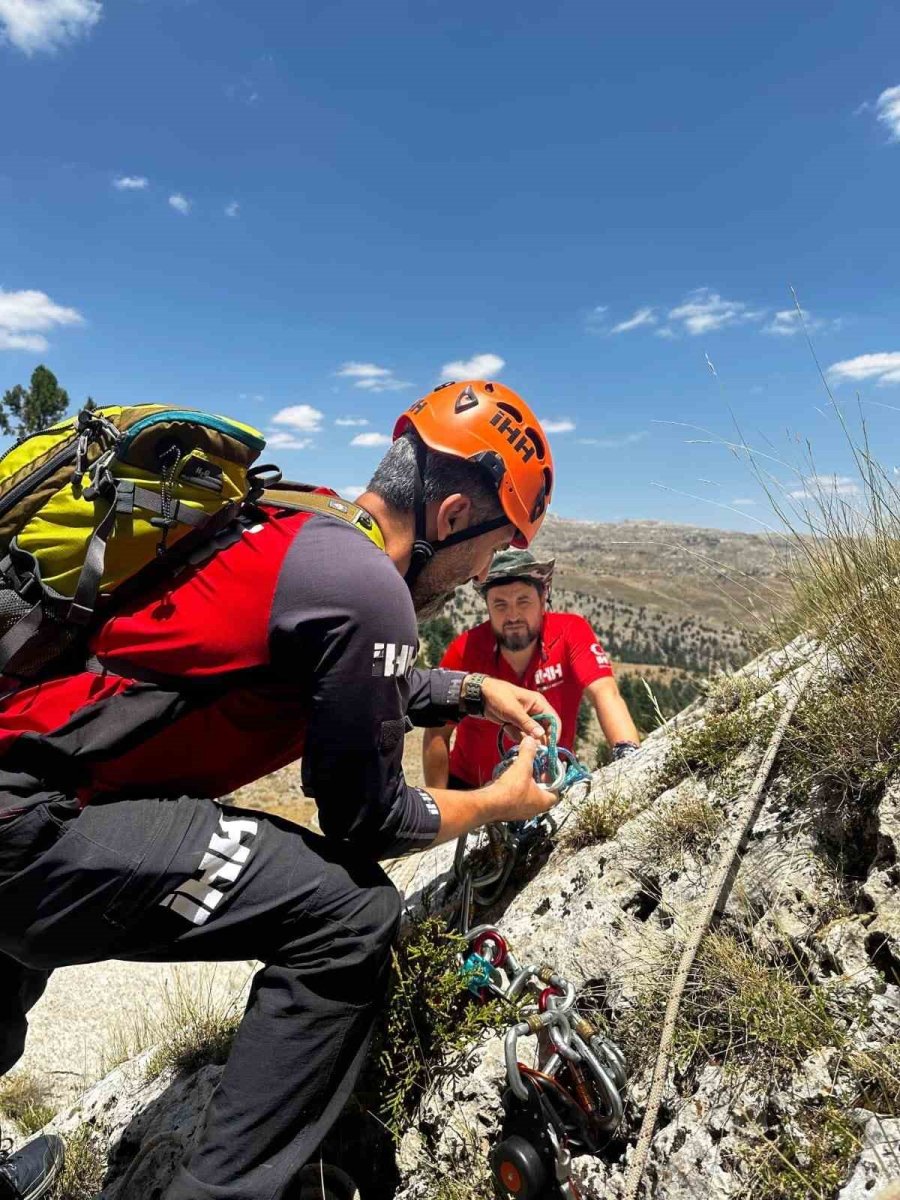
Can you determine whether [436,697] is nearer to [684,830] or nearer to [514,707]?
[514,707]

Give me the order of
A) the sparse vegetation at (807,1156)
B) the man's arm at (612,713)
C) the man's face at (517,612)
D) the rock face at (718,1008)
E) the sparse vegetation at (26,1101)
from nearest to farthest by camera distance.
Result: the sparse vegetation at (807,1156), the rock face at (718,1008), the sparse vegetation at (26,1101), the man's arm at (612,713), the man's face at (517,612)

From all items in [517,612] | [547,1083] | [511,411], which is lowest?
[547,1083]

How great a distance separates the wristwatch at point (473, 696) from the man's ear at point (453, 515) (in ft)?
2.69

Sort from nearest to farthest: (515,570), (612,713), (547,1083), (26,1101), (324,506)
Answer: (547,1083) < (324,506) < (26,1101) < (612,713) < (515,570)

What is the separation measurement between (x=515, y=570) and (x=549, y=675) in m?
0.95

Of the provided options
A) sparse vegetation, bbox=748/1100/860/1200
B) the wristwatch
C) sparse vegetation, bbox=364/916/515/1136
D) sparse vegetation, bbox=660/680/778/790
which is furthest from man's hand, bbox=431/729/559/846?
sparse vegetation, bbox=748/1100/860/1200

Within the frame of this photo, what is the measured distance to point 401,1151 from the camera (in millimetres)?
2555

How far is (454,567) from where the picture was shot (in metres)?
3.32

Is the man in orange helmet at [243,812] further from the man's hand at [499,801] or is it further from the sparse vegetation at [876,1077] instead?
the sparse vegetation at [876,1077]

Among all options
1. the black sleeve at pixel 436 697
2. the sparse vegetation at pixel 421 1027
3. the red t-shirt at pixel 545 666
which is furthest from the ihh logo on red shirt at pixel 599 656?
the sparse vegetation at pixel 421 1027

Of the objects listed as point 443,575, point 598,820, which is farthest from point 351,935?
point 443,575

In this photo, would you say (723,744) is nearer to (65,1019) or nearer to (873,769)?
(873,769)

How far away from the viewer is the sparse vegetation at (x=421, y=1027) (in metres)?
2.60

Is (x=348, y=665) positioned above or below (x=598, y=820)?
above
